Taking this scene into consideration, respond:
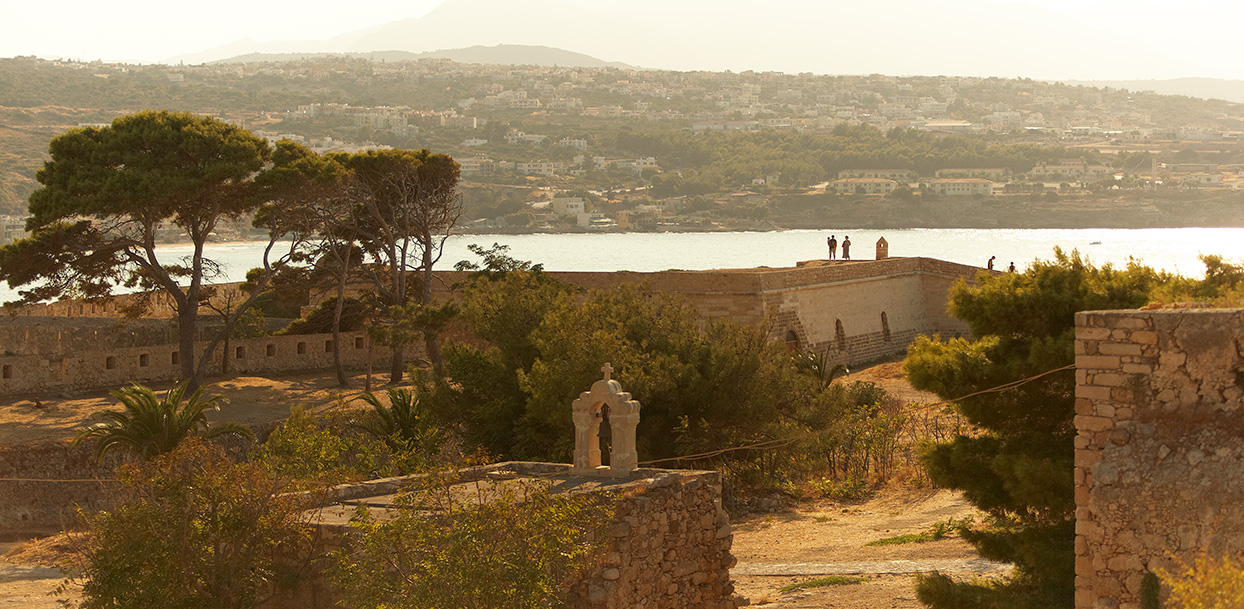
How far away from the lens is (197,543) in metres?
9.66

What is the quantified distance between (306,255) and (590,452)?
1896 centimetres

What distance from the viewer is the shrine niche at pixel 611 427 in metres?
11.5

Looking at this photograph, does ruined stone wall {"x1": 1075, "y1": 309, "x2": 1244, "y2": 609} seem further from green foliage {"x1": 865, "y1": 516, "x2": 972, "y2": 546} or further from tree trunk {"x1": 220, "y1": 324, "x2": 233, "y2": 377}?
tree trunk {"x1": 220, "y1": 324, "x2": 233, "y2": 377}

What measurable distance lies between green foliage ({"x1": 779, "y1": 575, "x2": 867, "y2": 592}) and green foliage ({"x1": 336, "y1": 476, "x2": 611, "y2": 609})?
15.1ft

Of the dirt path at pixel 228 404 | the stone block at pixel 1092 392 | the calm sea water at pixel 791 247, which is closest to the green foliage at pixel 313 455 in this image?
the dirt path at pixel 228 404

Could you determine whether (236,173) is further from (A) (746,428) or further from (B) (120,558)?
Answer: (B) (120,558)

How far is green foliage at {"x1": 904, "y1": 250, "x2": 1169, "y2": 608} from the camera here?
1073 cm

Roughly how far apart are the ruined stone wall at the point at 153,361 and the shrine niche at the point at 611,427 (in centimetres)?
1592

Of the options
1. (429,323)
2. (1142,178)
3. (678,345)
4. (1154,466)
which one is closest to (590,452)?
(1154,466)

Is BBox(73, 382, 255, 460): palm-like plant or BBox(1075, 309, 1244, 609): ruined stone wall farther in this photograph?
BBox(73, 382, 255, 460): palm-like plant

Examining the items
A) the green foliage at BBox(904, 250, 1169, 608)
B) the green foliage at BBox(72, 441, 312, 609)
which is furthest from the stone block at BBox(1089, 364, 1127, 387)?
the green foliage at BBox(72, 441, 312, 609)

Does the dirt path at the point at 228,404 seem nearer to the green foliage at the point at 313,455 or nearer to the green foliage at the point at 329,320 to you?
the green foliage at the point at 313,455

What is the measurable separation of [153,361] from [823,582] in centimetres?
1708

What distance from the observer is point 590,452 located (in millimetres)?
11766
